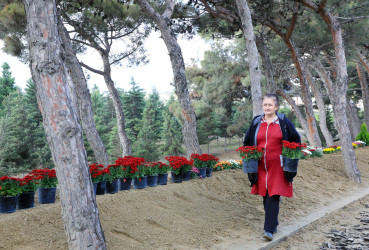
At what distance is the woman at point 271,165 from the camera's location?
395 cm

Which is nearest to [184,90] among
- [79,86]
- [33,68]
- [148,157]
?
[79,86]

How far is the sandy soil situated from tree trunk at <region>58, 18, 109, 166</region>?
368cm

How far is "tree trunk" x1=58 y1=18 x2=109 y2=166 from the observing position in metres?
8.69

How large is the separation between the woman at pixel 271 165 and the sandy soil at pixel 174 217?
0.44m

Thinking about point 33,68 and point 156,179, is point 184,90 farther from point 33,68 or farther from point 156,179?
point 33,68

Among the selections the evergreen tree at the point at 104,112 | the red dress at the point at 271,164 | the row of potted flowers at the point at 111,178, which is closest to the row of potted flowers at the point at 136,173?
the row of potted flowers at the point at 111,178

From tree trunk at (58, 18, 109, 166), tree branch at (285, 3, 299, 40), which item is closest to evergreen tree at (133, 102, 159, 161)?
tree trunk at (58, 18, 109, 166)

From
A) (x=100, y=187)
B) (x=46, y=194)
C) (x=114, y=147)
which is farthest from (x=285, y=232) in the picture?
(x=114, y=147)

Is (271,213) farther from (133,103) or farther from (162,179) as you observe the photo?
(133,103)

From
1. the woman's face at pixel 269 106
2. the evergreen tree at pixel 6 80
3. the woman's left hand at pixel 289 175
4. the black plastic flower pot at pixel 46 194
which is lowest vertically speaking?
the black plastic flower pot at pixel 46 194

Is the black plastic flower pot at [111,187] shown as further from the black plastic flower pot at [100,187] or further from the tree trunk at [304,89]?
the tree trunk at [304,89]

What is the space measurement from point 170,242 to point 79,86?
21.4ft

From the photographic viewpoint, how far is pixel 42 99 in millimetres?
2943

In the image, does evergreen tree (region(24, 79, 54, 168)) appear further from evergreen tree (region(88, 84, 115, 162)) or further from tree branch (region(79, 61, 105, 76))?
tree branch (region(79, 61, 105, 76))
